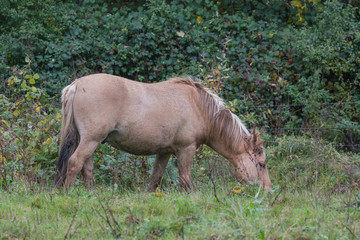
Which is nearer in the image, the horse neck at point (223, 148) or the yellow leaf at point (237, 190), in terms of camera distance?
the yellow leaf at point (237, 190)

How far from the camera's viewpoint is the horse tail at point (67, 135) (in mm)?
5656

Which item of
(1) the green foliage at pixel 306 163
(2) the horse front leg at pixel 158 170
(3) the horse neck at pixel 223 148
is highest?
(3) the horse neck at pixel 223 148

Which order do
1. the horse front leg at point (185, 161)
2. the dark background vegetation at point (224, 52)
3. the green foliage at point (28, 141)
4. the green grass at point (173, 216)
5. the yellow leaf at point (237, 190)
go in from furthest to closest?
the dark background vegetation at point (224, 52) < the horse front leg at point (185, 161) < the green foliage at point (28, 141) < the yellow leaf at point (237, 190) < the green grass at point (173, 216)

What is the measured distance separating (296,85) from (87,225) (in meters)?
7.51

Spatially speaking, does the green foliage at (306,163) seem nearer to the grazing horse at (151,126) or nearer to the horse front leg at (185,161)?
the grazing horse at (151,126)

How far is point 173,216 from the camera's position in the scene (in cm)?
422

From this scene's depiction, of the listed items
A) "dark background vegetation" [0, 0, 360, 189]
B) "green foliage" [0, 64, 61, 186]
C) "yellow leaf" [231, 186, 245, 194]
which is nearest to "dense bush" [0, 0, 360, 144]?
"dark background vegetation" [0, 0, 360, 189]

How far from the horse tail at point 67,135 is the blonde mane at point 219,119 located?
1.61 meters

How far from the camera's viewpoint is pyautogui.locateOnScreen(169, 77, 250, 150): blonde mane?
261 inches

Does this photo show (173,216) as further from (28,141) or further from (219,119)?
(28,141)

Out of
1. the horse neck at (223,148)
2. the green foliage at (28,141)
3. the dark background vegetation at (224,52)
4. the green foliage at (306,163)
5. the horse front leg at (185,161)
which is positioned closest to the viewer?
the green foliage at (28,141)

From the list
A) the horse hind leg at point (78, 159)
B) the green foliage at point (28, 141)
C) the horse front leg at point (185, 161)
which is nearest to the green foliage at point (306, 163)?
the horse front leg at point (185, 161)

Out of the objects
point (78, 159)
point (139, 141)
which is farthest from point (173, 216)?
point (139, 141)

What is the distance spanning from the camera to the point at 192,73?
10539 mm
